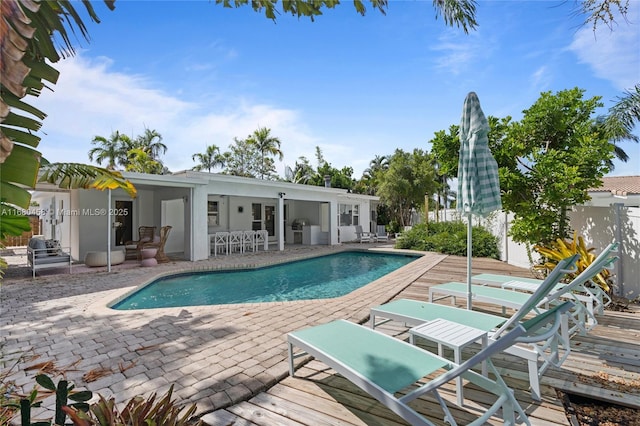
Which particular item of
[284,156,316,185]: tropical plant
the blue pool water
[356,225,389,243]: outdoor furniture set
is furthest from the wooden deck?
[284,156,316,185]: tropical plant

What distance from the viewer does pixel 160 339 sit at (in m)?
4.12

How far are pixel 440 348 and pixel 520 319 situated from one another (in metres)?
0.73

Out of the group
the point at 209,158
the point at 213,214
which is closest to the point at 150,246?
the point at 213,214

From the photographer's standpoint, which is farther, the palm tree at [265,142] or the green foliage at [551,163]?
the palm tree at [265,142]

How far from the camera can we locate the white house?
37.9 feet

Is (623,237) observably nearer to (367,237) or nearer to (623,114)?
(623,114)

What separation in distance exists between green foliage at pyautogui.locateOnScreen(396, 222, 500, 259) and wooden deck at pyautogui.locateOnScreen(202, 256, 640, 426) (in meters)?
8.67

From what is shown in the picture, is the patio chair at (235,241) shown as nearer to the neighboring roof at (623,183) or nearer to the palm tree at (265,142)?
the palm tree at (265,142)

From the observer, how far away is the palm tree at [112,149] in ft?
93.6

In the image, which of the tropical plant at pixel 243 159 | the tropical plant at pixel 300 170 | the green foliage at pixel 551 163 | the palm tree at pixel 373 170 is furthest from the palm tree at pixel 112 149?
the green foliage at pixel 551 163

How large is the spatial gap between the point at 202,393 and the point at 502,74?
887cm

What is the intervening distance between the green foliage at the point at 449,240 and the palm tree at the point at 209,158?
82.4ft

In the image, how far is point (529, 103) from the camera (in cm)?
730

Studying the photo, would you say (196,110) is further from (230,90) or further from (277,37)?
(277,37)
